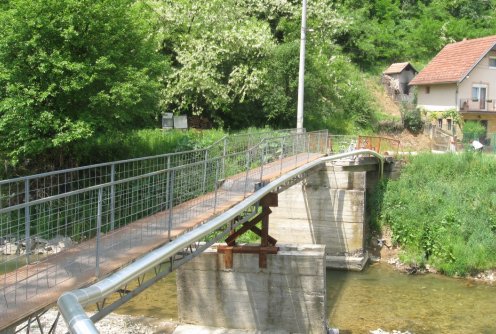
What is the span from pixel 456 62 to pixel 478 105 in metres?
3.60

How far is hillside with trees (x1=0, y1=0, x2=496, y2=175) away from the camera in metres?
17.5

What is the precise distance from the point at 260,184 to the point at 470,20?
43684 millimetres

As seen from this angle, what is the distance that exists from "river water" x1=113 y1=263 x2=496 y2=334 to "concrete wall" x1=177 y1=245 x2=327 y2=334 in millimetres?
1062

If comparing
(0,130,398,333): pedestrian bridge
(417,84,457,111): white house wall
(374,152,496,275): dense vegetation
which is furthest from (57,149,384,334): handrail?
(417,84,457,111): white house wall

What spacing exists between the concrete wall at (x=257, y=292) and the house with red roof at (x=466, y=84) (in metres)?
24.4

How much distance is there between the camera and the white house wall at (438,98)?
112ft

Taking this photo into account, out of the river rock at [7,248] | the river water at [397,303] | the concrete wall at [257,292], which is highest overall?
the river rock at [7,248]

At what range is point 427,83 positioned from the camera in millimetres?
35625

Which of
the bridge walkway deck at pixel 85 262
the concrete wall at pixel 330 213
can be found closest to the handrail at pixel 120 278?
the bridge walkway deck at pixel 85 262

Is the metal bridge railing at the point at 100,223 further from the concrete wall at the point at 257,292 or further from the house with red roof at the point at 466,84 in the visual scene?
the house with red roof at the point at 466,84

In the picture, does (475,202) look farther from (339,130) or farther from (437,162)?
(339,130)

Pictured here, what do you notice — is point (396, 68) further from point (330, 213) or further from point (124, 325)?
point (124, 325)

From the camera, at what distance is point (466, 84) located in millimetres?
34156

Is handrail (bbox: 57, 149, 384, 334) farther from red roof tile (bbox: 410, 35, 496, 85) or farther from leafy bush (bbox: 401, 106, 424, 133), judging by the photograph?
red roof tile (bbox: 410, 35, 496, 85)
